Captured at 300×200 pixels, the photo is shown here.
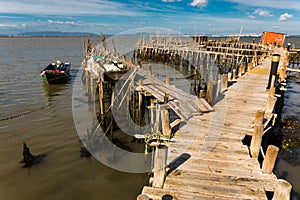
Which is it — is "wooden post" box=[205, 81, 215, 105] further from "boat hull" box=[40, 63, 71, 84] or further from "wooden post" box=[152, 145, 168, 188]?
"boat hull" box=[40, 63, 71, 84]

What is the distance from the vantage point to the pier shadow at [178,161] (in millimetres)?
6016

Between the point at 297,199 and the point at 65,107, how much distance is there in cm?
1467

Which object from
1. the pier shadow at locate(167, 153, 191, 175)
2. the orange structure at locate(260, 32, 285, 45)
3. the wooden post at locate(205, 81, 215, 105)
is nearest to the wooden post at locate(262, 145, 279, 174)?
the pier shadow at locate(167, 153, 191, 175)

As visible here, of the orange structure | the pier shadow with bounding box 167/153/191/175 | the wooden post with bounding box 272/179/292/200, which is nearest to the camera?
the wooden post with bounding box 272/179/292/200

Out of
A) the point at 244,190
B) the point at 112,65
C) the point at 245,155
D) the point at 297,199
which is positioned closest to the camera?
the point at 244,190

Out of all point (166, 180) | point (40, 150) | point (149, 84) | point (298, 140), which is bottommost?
point (40, 150)

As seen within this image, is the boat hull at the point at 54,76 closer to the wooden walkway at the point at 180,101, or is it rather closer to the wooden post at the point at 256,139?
the wooden walkway at the point at 180,101

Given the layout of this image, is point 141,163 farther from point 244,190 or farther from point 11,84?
point 11,84

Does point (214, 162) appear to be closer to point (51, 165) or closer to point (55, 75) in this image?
point (51, 165)

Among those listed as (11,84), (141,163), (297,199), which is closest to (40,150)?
(141,163)

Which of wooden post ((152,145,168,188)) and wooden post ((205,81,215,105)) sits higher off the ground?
wooden post ((205,81,215,105))

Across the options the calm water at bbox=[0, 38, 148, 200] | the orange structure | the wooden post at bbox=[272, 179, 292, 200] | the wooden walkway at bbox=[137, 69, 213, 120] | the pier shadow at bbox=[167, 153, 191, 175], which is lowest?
the calm water at bbox=[0, 38, 148, 200]

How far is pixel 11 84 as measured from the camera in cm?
2278

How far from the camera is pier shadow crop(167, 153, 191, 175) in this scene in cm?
602
